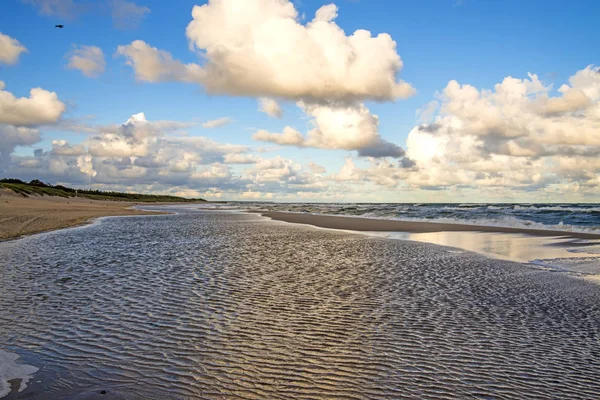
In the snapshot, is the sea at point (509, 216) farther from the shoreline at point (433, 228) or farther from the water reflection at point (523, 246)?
the water reflection at point (523, 246)

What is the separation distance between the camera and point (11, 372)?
19.2ft

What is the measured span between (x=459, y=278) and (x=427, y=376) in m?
8.60

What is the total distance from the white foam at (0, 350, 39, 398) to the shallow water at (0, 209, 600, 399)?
0.12 meters

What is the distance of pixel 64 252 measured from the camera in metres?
18.4

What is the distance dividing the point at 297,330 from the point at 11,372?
14.4ft

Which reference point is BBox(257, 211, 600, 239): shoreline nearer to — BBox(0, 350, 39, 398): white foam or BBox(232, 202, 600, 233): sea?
BBox(232, 202, 600, 233): sea

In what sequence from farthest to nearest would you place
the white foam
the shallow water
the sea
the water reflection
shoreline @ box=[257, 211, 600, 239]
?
1. the sea
2. shoreline @ box=[257, 211, 600, 239]
3. the water reflection
4. the shallow water
5. the white foam

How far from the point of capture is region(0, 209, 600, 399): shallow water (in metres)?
5.78

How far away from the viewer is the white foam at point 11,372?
5.41m

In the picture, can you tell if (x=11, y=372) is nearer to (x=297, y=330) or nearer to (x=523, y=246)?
(x=297, y=330)

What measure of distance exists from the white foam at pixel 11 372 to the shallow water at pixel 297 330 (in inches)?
4.6

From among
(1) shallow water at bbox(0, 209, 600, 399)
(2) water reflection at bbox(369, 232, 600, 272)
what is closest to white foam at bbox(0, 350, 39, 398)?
(1) shallow water at bbox(0, 209, 600, 399)

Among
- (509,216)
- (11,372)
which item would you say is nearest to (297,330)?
(11,372)

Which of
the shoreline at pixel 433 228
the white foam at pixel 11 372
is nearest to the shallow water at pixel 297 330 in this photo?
the white foam at pixel 11 372
